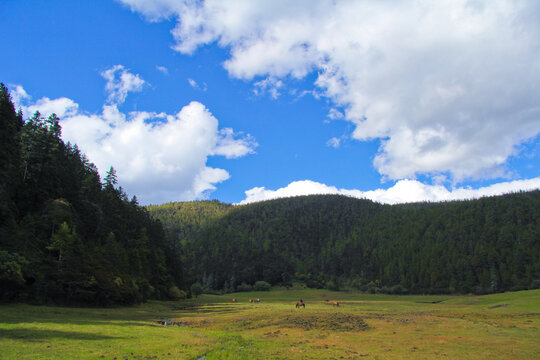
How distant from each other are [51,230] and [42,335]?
3477 cm

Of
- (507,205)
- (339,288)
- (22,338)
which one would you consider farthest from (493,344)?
(507,205)

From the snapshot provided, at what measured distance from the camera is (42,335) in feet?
71.8

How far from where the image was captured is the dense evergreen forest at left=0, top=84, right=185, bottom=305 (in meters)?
41.2

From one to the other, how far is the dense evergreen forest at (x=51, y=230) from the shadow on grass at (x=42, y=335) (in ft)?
55.4

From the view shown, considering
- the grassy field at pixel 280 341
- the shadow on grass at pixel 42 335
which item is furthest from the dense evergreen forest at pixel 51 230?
the shadow on grass at pixel 42 335

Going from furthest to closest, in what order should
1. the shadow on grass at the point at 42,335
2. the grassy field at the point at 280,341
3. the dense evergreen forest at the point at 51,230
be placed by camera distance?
the dense evergreen forest at the point at 51,230 < the shadow on grass at the point at 42,335 < the grassy field at the point at 280,341

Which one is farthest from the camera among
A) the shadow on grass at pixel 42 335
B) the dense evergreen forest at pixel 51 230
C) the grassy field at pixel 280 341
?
the dense evergreen forest at pixel 51 230

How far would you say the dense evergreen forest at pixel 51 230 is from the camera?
41.2 metres

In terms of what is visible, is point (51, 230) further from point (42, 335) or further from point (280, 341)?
point (280, 341)

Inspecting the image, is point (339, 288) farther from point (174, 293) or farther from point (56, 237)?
point (56, 237)

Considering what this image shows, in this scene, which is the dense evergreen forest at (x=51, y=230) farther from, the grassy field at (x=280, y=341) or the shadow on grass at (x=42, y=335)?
the shadow on grass at (x=42, y=335)

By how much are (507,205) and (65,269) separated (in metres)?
235

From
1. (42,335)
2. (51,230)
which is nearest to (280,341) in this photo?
(42,335)

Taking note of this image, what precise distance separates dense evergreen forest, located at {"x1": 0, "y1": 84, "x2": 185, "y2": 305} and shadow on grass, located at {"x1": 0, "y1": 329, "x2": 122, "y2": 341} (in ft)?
55.4
